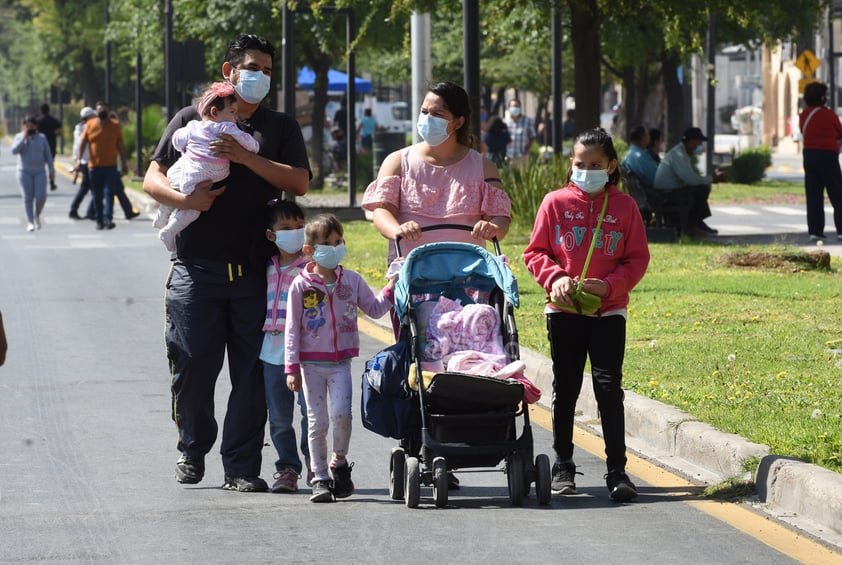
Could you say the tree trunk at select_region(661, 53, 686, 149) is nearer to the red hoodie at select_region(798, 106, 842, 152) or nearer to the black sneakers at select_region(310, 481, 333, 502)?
the red hoodie at select_region(798, 106, 842, 152)

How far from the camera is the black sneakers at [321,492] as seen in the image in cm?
715

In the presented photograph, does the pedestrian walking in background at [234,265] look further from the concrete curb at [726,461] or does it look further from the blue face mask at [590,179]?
the concrete curb at [726,461]

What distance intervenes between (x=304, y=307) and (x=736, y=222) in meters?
19.6

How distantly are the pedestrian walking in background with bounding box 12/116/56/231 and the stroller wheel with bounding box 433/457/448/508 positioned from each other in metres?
19.7

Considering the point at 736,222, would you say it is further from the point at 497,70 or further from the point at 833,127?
the point at 497,70

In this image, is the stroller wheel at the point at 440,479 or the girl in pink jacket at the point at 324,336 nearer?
the stroller wheel at the point at 440,479

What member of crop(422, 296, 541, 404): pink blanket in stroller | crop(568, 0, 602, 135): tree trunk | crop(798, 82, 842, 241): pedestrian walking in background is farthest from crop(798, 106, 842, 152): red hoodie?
crop(422, 296, 541, 404): pink blanket in stroller

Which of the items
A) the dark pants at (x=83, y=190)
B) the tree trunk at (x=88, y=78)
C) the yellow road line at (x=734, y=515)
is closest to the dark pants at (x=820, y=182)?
the yellow road line at (x=734, y=515)

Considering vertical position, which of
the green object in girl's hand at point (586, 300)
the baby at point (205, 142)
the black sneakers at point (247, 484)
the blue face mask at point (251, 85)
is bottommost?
the black sneakers at point (247, 484)

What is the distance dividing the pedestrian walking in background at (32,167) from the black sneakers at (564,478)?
19508 millimetres

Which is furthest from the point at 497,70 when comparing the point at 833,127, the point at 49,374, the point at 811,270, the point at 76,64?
the point at 49,374

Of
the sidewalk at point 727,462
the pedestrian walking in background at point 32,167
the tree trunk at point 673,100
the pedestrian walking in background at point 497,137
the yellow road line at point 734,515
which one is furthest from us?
the tree trunk at point 673,100

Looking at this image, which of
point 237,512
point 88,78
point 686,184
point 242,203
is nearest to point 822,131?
point 686,184

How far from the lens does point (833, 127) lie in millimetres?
20734
